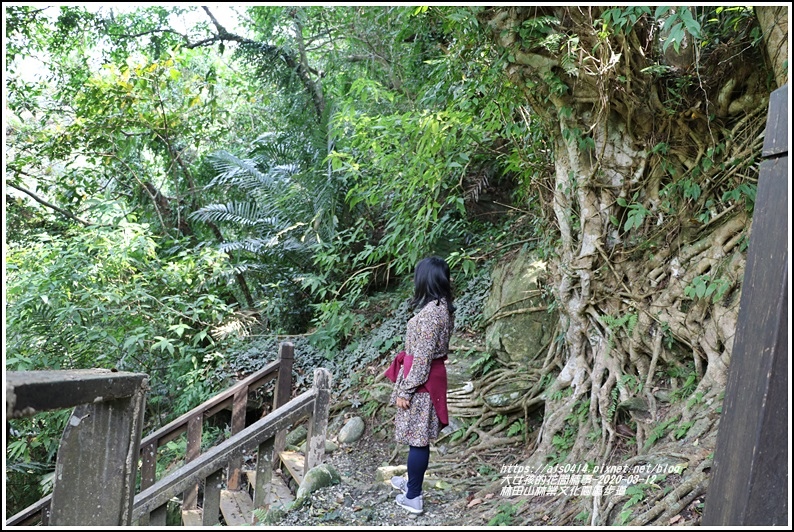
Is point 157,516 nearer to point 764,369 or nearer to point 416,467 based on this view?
point 416,467

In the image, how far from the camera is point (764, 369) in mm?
1909

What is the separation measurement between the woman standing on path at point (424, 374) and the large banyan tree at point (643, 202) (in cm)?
75

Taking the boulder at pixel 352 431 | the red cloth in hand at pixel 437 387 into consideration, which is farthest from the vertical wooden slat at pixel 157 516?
the boulder at pixel 352 431

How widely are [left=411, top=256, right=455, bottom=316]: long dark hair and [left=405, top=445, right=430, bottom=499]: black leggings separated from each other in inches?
34.5

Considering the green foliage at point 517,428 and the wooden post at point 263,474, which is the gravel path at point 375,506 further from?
the green foliage at point 517,428

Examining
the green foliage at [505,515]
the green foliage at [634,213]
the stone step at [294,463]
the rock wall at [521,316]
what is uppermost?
the green foliage at [634,213]

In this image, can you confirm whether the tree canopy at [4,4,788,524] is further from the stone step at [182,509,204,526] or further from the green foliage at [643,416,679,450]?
the stone step at [182,509,204,526]

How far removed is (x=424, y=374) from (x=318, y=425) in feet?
4.07

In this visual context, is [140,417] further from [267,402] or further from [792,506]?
[267,402]

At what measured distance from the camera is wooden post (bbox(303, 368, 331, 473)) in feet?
14.8

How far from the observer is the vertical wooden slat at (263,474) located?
166 inches

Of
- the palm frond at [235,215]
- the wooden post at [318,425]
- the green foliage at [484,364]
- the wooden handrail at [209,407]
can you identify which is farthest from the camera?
the palm frond at [235,215]

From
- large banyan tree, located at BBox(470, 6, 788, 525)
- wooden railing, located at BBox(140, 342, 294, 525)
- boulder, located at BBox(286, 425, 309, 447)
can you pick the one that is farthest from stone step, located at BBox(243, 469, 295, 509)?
large banyan tree, located at BBox(470, 6, 788, 525)

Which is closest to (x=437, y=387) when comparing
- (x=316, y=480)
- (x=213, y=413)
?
(x=316, y=480)
